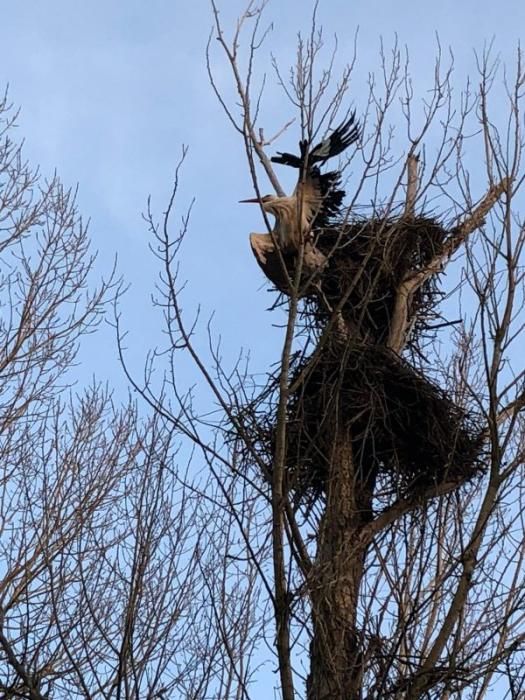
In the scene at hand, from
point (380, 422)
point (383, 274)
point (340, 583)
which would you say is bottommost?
point (340, 583)

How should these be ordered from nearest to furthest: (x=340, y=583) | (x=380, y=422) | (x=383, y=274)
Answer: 1. (x=340, y=583)
2. (x=380, y=422)
3. (x=383, y=274)

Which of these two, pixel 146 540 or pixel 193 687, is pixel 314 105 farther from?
pixel 193 687

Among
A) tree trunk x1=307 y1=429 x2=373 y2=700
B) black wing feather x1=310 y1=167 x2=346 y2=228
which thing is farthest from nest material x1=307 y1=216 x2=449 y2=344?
tree trunk x1=307 y1=429 x2=373 y2=700

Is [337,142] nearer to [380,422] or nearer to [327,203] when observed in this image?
[327,203]

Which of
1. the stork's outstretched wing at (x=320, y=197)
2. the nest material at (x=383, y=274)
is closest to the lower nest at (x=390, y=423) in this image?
the nest material at (x=383, y=274)

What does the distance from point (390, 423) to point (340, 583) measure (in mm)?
1285

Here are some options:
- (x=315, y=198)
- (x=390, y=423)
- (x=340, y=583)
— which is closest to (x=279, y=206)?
(x=315, y=198)

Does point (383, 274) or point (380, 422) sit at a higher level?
point (383, 274)

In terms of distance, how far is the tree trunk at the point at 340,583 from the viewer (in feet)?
11.5

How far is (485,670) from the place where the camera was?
11.0 ft

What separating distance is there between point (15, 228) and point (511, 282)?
351 cm

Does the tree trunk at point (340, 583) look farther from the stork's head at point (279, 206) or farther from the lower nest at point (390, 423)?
the stork's head at point (279, 206)

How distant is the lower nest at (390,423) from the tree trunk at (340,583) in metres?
0.17

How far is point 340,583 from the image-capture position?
13.7 feet
